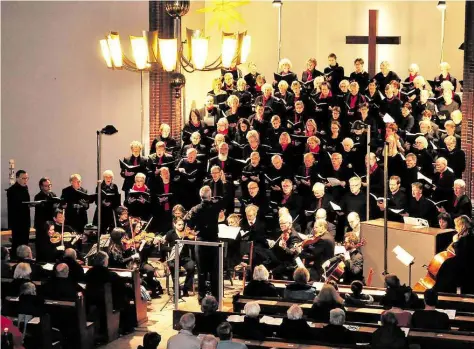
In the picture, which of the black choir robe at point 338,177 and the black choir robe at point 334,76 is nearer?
the black choir robe at point 338,177

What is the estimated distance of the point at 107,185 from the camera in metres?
14.2

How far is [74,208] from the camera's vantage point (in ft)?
46.4

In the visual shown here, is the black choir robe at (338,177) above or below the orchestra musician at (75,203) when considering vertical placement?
above

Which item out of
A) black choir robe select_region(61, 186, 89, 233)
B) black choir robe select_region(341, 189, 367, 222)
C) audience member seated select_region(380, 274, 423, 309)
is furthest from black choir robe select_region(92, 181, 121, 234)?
audience member seated select_region(380, 274, 423, 309)

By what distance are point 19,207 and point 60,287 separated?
3937 millimetres

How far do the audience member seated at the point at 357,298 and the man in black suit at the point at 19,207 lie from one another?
5559mm

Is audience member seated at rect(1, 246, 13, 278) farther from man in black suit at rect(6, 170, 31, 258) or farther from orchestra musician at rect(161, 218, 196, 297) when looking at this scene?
man in black suit at rect(6, 170, 31, 258)

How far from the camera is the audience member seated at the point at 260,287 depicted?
10664mm

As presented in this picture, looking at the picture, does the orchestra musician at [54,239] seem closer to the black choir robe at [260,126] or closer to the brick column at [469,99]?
the black choir robe at [260,126]

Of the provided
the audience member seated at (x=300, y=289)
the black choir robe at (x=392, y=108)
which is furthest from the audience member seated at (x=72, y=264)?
the black choir robe at (x=392, y=108)

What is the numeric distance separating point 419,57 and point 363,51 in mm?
1080

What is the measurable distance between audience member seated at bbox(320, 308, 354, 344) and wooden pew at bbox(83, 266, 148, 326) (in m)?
3.12

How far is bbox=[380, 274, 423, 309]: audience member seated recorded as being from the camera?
9.88 metres

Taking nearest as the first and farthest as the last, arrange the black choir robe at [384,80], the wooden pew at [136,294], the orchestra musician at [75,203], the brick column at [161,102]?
1. the wooden pew at [136,294]
2. the orchestra musician at [75,203]
3. the brick column at [161,102]
4. the black choir robe at [384,80]
